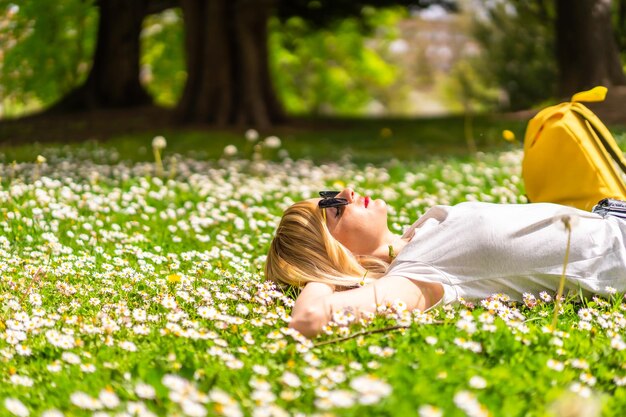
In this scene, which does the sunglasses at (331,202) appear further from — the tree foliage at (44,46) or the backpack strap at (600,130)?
the tree foliage at (44,46)

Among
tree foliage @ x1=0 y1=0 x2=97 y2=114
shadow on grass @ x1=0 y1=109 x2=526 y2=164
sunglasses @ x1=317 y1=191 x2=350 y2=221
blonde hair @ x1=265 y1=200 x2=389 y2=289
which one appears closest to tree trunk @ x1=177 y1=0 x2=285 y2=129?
shadow on grass @ x1=0 y1=109 x2=526 y2=164

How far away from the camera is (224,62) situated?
1645cm

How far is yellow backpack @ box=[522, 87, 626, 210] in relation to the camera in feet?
16.9

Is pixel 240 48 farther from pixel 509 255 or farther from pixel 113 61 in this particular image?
pixel 509 255

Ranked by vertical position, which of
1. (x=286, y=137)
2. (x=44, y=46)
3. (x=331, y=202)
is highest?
(x=44, y=46)

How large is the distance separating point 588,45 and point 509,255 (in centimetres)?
1336

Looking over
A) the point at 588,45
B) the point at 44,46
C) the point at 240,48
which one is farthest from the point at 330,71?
the point at 588,45

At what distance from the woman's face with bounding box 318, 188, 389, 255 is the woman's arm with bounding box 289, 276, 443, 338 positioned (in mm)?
395

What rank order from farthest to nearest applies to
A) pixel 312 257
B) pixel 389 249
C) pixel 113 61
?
pixel 113 61, pixel 389 249, pixel 312 257

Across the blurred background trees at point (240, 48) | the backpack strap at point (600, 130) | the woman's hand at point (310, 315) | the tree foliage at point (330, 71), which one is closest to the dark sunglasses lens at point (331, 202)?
the woman's hand at point (310, 315)

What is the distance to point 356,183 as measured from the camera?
930 cm

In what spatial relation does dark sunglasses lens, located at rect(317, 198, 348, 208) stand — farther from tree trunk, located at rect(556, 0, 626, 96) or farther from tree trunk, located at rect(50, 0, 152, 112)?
tree trunk, located at rect(50, 0, 152, 112)

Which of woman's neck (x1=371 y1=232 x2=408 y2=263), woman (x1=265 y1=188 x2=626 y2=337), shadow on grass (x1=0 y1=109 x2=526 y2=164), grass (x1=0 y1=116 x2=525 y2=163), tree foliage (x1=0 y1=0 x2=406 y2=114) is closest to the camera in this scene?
woman (x1=265 y1=188 x2=626 y2=337)

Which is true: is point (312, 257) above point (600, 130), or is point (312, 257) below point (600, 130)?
below
